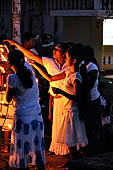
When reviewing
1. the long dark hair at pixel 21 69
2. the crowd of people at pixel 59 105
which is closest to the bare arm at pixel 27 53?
the crowd of people at pixel 59 105

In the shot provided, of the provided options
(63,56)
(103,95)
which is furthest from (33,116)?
(103,95)

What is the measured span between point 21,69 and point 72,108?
53.6 inches

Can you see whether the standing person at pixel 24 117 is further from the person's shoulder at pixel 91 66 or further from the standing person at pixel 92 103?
the person's shoulder at pixel 91 66

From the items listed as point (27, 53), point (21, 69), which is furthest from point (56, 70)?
point (21, 69)

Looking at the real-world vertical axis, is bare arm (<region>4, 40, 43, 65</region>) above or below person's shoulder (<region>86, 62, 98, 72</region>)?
above

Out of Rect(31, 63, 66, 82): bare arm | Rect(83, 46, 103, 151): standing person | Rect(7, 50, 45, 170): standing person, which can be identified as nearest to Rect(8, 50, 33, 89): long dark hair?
Rect(7, 50, 45, 170): standing person

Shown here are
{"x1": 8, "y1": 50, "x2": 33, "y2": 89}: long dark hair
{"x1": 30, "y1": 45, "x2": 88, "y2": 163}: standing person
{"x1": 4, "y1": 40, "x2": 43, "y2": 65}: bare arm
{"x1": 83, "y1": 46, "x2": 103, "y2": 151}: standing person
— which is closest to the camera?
{"x1": 8, "y1": 50, "x2": 33, "y2": 89}: long dark hair

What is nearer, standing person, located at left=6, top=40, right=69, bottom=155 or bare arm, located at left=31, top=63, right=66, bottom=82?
bare arm, located at left=31, top=63, right=66, bottom=82

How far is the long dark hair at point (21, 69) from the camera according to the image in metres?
6.61

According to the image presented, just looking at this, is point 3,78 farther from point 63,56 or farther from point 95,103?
point 95,103

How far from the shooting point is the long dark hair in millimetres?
6605

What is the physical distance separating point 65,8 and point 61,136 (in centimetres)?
883

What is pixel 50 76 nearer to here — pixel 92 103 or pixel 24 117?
pixel 92 103

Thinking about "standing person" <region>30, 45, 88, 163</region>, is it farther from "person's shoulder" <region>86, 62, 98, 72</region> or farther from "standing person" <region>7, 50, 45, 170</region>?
"standing person" <region>7, 50, 45, 170</region>
